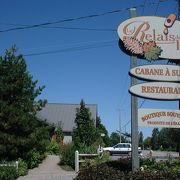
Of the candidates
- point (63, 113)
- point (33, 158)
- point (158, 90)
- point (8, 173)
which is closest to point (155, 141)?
point (63, 113)

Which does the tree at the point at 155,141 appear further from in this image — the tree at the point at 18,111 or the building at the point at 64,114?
the tree at the point at 18,111

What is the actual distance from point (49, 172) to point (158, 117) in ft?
47.6

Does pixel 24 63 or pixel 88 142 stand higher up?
pixel 24 63

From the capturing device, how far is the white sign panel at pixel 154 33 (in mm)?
13922

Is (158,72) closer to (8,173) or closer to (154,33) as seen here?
(154,33)

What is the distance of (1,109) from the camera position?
25.5 metres

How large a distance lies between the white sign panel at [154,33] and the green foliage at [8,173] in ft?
32.8

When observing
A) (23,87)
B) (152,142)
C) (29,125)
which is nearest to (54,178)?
(29,125)

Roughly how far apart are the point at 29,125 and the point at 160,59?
13.7 m

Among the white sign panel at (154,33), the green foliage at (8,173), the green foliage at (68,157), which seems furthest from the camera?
the green foliage at (68,157)

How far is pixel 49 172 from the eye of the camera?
2711 cm

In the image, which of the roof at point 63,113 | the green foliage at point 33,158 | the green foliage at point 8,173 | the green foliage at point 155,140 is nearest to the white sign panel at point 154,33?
the green foliage at point 8,173

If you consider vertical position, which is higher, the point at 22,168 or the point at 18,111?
the point at 18,111

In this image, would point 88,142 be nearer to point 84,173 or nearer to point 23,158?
point 23,158
